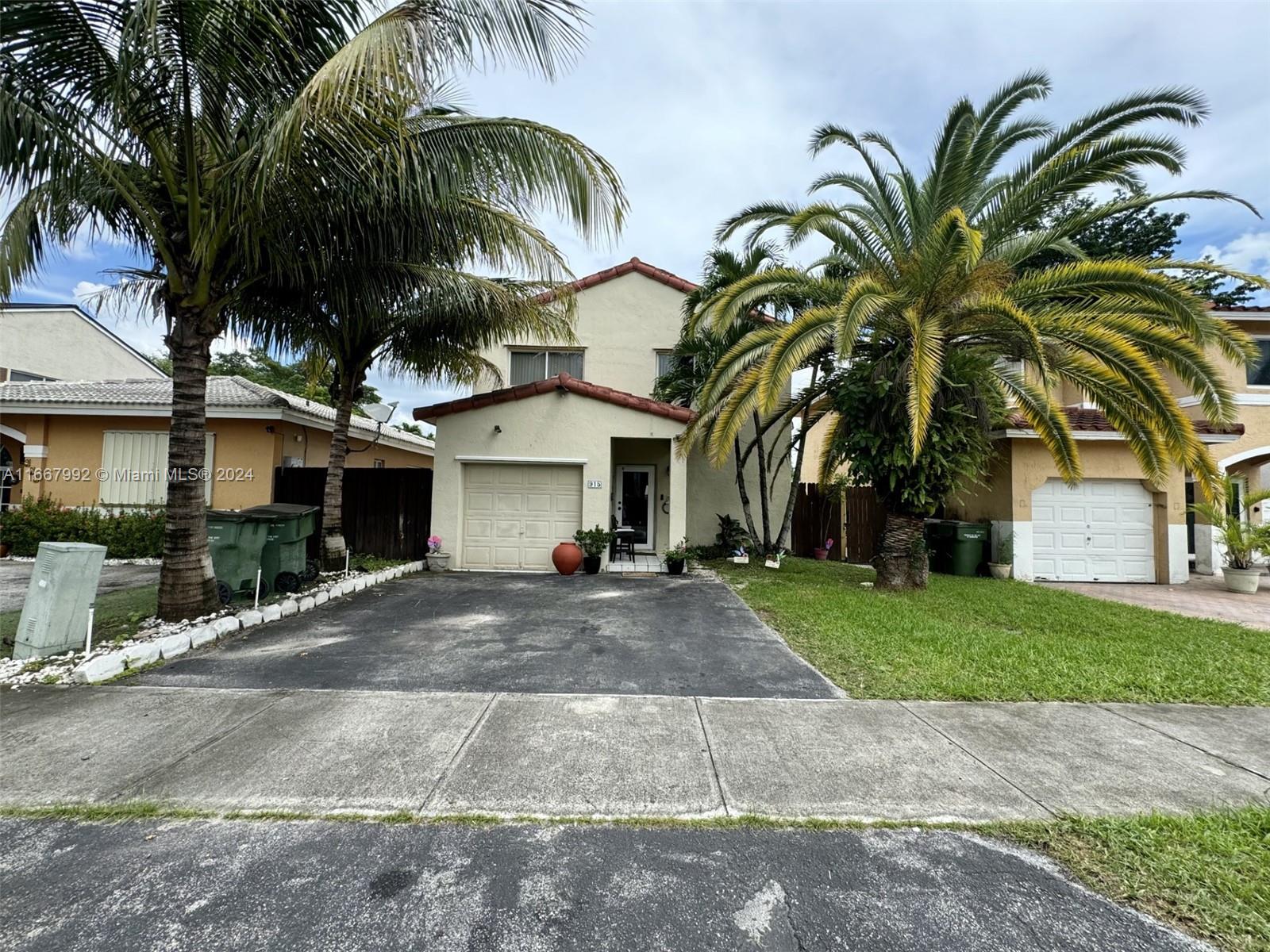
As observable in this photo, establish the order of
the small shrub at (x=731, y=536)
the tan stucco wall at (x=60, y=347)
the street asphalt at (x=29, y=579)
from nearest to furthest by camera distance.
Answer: the street asphalt at (x=29, y=579)
the small shrub at (x=731, y=536)
the tan stucco wall at (x=60, y=347)

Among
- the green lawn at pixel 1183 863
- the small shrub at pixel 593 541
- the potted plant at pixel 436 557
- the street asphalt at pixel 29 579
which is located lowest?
the green lawn at pixel 1183 863

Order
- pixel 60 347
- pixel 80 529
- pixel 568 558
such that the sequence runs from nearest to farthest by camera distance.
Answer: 1. pixel 568 558
2. pixel 80 529
3. pixel 60 347

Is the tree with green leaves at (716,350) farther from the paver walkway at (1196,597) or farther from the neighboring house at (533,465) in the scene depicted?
the paver walkway at (1196,597)

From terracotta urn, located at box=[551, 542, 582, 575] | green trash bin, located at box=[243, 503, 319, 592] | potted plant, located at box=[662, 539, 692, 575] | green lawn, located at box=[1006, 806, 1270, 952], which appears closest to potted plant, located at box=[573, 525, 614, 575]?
terracotta urn, located at box=[551, 542, 582, 575]

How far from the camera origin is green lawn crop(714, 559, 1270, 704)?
4727mm

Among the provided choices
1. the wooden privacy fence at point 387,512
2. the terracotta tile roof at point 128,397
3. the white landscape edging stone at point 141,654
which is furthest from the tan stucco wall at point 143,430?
the white landscape edging stone at point 141,654

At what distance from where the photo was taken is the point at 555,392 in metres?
11.2

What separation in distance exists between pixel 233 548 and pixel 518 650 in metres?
4.38

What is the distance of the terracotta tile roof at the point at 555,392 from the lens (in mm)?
11094

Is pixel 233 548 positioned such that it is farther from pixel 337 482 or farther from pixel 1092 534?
pixel 1092 534

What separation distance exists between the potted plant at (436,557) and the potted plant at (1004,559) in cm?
1144

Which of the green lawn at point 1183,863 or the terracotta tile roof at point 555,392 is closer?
the green lawn at point 1183,863

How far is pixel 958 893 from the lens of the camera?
2.33m

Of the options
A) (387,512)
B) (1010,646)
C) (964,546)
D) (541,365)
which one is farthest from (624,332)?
(1010,646)
